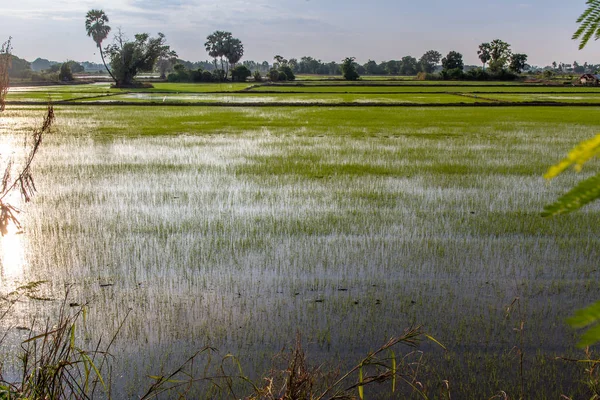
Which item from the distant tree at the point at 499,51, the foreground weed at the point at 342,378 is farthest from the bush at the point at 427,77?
Result: the foreground weed at the point at 342,378

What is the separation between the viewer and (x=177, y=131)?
20.5 metres

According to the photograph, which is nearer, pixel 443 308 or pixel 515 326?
pixel 515 326

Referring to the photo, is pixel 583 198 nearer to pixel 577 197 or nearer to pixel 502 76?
pixel 577 197

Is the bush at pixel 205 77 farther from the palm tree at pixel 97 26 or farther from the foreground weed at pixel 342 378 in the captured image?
the foreground weed at pixel 342 378

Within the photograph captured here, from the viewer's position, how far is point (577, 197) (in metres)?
0.66

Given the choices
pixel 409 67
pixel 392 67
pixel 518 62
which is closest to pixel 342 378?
pixel 518 62

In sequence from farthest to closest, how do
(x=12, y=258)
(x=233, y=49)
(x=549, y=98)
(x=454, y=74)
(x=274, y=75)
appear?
(x=233, y=49), (x=454, y=74), (x=274, y=75), (x=549, y=98), (x=12, y=258)

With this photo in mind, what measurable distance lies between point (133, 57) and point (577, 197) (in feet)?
209

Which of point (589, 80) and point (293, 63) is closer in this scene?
point (589, 80)

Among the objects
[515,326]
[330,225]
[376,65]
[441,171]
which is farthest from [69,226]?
[376,65]

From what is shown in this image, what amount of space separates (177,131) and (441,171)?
1063 cm

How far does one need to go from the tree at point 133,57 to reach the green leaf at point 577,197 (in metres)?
59.1

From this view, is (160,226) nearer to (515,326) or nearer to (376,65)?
(515,326)

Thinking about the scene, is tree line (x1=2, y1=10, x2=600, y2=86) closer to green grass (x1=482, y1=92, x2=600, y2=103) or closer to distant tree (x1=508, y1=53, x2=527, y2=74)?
distant tree (x1=508, y1=53, x2=527, y2=74)
